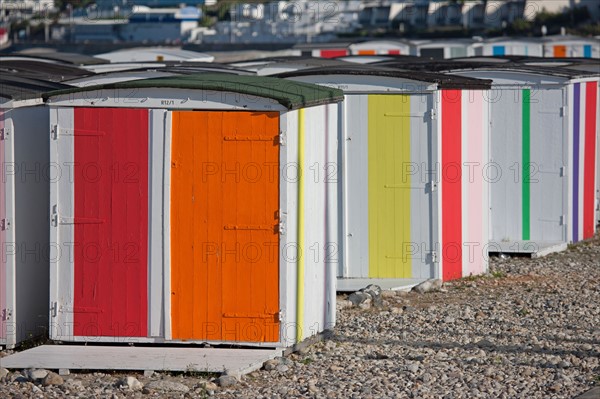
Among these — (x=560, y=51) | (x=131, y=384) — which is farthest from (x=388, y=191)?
(x=560, y=51)

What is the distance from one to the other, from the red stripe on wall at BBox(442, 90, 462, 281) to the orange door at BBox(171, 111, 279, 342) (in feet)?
12.6

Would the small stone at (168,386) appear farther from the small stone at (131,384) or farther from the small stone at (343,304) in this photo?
the small stone at (343,304)

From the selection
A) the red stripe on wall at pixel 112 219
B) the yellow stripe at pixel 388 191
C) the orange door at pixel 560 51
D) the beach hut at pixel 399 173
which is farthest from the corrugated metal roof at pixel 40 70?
the orange door at pixel 560 51

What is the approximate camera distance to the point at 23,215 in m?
10.1

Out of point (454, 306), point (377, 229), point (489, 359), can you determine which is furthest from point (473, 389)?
point (377, 229)

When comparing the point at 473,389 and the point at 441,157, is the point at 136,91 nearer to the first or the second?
the point at 473,389

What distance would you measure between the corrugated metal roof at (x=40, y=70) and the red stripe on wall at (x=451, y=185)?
18.6ft

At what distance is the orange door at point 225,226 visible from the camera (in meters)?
9.45

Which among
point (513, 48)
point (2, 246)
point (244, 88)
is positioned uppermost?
point (513, 48)

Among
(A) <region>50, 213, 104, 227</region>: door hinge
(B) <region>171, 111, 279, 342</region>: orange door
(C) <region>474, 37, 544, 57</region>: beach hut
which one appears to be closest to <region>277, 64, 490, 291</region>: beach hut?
(B) <region>171, 111, 279, 342</region>: orange door

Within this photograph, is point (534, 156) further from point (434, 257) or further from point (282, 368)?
point (282, 368)

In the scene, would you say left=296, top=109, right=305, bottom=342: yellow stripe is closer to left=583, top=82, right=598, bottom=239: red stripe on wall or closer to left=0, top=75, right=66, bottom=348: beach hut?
left=0, top=75, right=66, bottom=348: beach hut

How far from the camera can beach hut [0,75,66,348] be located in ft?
32.4

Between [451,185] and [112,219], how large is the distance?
446cm
